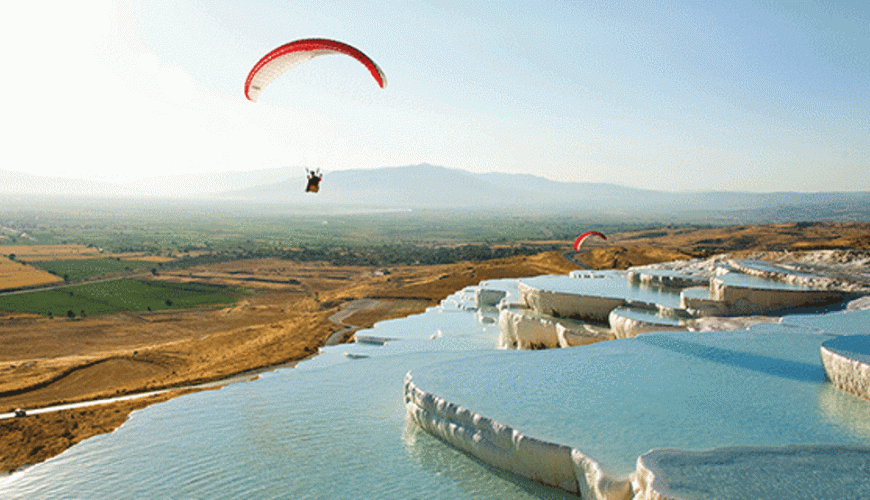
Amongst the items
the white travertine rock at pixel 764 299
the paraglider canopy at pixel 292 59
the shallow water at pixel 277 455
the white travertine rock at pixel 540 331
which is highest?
the paraglider canopy at pixel 292 59

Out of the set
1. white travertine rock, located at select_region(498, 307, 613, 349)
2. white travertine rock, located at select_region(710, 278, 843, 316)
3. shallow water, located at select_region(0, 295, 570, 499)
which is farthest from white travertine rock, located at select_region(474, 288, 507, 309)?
shallow water, located at select_region(0, 295, 570, 499)

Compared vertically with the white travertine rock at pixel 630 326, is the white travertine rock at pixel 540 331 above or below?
below

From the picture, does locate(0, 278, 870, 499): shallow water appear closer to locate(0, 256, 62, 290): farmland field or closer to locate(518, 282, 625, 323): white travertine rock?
locate(518, 282, 625, 323): white travertine rock

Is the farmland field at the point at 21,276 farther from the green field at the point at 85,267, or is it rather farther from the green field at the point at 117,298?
the green field at the point at 117,298

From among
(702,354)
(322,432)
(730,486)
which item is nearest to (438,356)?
(322,432)

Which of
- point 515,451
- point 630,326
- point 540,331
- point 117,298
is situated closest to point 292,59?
point 540,331

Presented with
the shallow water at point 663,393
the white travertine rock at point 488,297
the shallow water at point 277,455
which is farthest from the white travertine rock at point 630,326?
the white travertine rock at point 488,297
